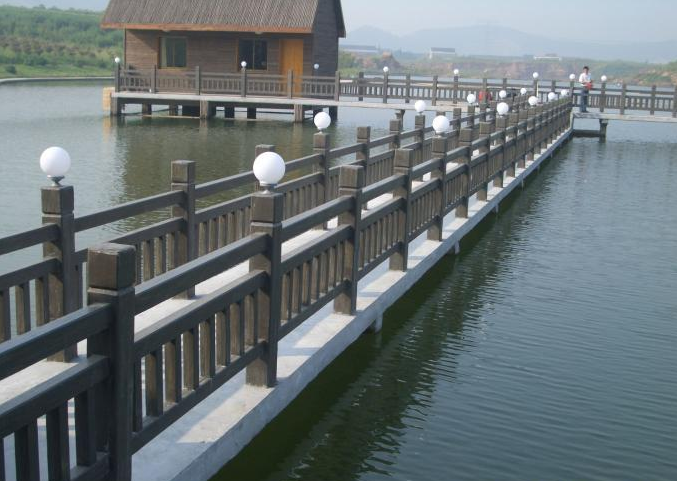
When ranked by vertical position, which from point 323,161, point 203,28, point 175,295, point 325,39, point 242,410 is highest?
point 203,28

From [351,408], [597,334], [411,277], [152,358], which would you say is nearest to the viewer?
[152,358]

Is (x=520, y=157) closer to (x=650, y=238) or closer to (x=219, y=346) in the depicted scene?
(x=650, y=238)

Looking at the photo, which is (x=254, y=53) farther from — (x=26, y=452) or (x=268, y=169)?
(x=26, y=452)

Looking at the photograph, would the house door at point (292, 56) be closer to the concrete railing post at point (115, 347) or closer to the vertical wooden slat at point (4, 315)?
the vertical wooden slat at point (4, 315)

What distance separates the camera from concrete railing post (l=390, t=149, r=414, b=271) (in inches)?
330

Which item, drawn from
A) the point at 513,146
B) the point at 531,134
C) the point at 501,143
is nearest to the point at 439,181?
the point at 501,143

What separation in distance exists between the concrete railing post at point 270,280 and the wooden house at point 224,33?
2758cm

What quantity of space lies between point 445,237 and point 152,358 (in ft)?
21.8

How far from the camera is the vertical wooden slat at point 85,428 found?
11.6 feet

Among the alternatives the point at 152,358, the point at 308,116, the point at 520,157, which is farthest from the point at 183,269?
the point at 308,116

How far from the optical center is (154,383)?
4137 mm

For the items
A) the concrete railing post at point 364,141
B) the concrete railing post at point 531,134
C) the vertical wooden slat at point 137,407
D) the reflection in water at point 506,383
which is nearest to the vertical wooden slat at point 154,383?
the vertical wooden slat at point 137,407

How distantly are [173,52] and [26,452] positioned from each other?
32.6m

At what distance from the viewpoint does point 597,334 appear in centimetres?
799
